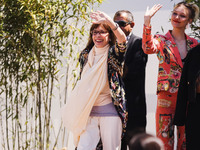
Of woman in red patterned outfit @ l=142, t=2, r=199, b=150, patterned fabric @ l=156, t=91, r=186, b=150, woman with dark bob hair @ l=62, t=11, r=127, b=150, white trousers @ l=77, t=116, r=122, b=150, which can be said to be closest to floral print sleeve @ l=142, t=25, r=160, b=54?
woman in red patterned outfit @ l=142, t=2, r=199, b=150

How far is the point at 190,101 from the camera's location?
2824 mm

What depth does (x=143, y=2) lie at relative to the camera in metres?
5.27

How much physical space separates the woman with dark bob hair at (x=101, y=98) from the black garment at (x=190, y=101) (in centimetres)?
43

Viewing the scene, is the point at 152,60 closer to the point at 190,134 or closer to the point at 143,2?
the point at 143,2

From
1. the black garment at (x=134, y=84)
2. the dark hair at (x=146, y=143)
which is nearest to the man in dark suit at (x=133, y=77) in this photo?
the black garment at (x=134, y=84)

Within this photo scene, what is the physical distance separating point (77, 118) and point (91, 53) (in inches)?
20.2

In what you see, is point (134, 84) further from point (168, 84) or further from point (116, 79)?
point (116, 79)

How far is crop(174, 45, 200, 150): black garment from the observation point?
110 inches

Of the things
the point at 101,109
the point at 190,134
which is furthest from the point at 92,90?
the point at 190,134

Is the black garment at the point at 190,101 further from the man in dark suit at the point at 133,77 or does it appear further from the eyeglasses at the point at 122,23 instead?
the eyeglasses at the point at 122,23

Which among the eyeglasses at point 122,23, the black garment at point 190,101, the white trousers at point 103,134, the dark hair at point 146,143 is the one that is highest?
the eyeglasses at point 122,23

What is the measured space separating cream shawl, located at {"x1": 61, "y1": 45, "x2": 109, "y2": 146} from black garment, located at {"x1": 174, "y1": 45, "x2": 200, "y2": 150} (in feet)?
1.95

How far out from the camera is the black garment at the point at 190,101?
2.80m

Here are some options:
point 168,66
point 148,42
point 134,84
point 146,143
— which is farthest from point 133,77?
point 146,143
